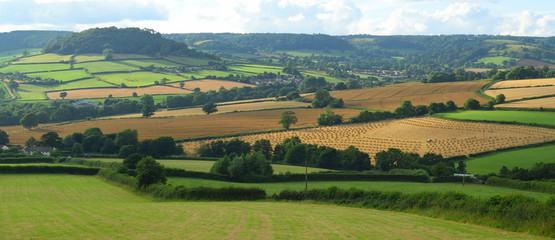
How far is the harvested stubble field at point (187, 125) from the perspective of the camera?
95188 mm

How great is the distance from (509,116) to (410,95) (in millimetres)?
40071

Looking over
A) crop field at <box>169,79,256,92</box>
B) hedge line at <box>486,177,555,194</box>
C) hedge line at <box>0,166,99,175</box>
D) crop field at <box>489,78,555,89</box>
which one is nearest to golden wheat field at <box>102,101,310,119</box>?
crop field at <box>169,79,256,92</box>

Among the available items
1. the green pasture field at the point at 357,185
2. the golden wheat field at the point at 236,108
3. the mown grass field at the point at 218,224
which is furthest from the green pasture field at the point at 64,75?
the mown grass field at the point at 218,224

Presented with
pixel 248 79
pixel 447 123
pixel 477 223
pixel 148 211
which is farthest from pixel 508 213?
pixel 248 79

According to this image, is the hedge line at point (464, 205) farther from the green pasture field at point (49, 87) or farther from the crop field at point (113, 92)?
the green pasture field at point (49, 87)

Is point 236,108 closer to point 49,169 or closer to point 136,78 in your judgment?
point 136,78

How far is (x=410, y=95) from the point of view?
130 m

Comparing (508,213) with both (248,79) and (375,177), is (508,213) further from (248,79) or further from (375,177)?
(248,79)

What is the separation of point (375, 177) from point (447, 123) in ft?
120

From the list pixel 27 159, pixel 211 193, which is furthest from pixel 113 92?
pixel 211 193

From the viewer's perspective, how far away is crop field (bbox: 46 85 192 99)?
14400 centimetres

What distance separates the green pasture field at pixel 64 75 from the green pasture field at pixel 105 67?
15.5 feet

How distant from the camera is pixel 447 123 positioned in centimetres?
9050

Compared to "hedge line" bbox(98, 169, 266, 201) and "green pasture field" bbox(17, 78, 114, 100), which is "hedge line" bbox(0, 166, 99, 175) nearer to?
"hedge line" bbox(98, 169, 266, 201)
